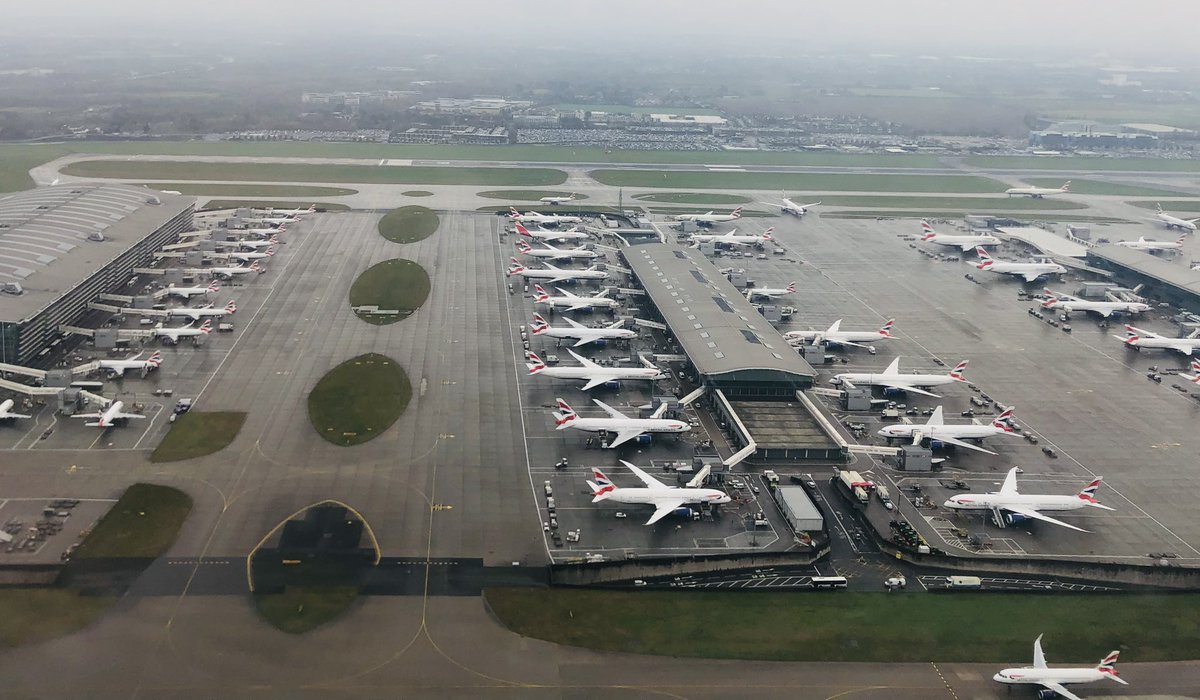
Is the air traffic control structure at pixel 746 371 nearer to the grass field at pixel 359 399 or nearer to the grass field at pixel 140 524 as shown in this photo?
the grass field at pixel 359 399

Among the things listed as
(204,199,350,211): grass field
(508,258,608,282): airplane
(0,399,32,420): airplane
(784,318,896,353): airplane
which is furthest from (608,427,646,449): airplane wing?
(204,199,350,211): grass field

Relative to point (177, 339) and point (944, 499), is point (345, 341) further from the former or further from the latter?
point (944, 499)

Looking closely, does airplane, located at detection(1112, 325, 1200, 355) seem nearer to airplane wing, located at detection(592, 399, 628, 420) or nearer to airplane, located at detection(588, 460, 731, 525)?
airplane wing, located at detection(592, 399, 628, 420)

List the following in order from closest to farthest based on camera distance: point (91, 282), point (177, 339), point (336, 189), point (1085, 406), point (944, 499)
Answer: point (944, 499), point (1085, 406), point (177, 339), point (91, 282), point (336, 189)

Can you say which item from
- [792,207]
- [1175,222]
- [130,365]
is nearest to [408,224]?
[130,365]

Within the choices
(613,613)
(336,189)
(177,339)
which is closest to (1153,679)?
(613,613)

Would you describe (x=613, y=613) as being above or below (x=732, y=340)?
below
